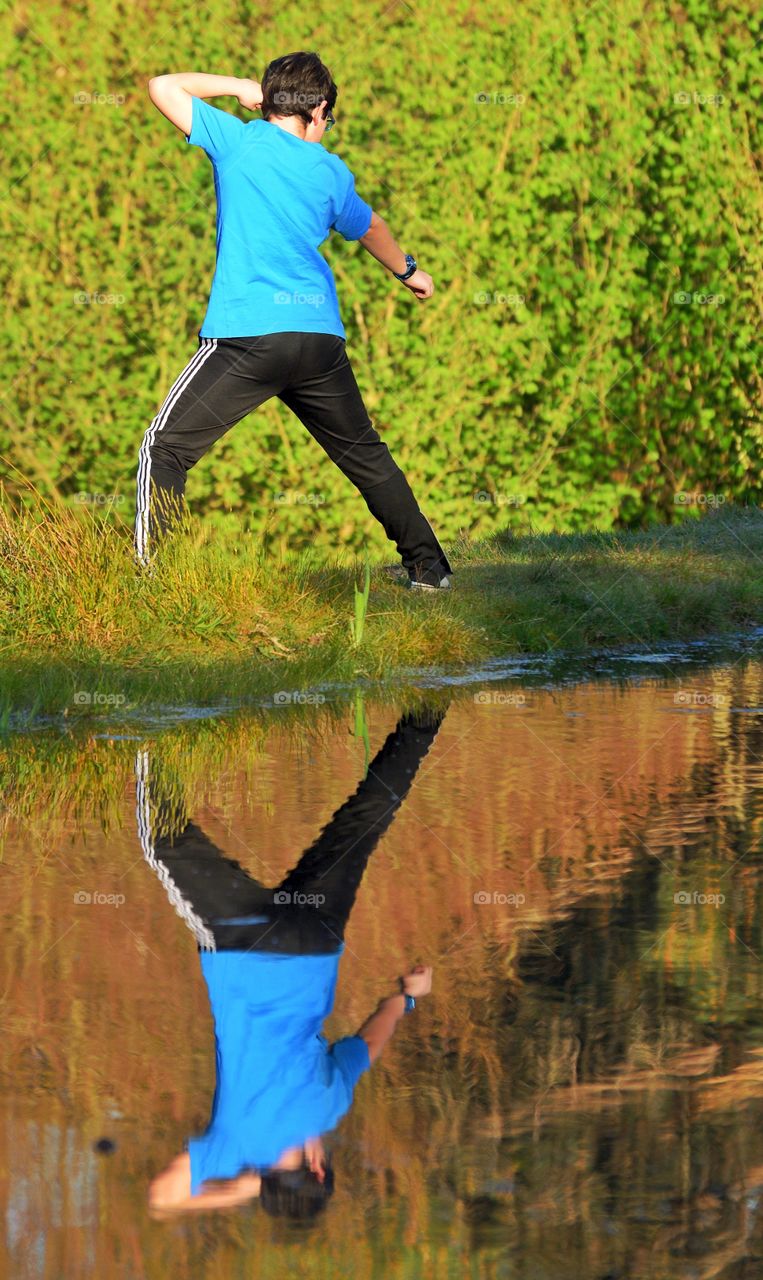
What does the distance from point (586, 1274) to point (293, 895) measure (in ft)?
7.49

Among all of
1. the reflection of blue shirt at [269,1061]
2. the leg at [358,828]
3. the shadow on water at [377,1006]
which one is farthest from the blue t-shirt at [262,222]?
the reflection of blue shirt at [269,1061]

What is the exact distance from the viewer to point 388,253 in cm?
935

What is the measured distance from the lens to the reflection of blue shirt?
3.70 m

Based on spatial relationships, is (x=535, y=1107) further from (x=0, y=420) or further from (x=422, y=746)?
(x=0, y=420)

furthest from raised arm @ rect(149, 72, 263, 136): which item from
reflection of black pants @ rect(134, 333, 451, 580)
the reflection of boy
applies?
the reflection of boy

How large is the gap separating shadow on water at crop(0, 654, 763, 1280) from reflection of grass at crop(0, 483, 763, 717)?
93cm

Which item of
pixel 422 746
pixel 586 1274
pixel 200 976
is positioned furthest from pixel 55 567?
pixel 586 1274

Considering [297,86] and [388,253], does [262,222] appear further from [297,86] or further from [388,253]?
[388,253]

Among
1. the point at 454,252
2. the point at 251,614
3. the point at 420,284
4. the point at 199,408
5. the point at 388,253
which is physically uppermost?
the point at 454,252

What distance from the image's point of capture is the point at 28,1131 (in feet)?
12.4

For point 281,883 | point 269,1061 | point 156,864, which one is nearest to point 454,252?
point 156,864

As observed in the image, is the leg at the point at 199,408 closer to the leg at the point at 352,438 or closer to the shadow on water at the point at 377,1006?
the leg at the point at 352,438

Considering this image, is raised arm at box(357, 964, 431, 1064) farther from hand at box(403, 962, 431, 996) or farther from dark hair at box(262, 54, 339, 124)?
dark hair at box(262, 54, 339, 124)

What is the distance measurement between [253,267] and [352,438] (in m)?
0.86
